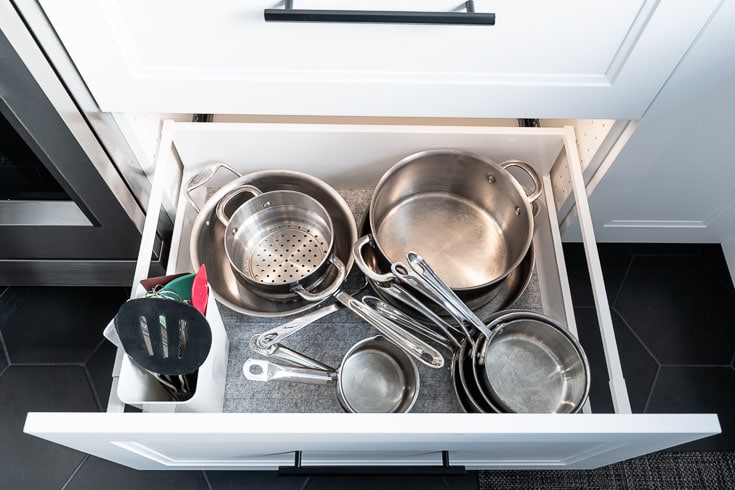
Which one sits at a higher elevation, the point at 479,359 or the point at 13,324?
the point at 13,324

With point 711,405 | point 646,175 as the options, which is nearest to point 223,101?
point 646,175

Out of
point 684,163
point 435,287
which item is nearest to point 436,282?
point 435,287

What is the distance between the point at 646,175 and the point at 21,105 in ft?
2.90

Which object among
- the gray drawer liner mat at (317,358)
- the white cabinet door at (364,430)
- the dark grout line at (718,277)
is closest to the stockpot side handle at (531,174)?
the gray drawer liner mat at (317,358)

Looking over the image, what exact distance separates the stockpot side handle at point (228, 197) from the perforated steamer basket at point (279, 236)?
0.01m

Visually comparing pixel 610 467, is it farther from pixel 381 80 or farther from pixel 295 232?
pixel 381 80

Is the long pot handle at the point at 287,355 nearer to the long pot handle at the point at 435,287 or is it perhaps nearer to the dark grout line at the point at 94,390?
the long pot handle at the point at 435,287

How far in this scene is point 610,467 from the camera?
1.12 m

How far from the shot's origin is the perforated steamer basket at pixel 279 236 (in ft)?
2.69

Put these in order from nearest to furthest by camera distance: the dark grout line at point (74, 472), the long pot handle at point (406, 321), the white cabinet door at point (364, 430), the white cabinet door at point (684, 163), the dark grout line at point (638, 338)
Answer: the white cabinet door at point (364, 430)
the white cabinet door at point (684, 163)
the long pot handle at point (406, 321)
the dark grout line at point (74, 472)
the dark grout line at point (638, 338)

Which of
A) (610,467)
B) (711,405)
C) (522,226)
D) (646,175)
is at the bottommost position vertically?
(610,467)

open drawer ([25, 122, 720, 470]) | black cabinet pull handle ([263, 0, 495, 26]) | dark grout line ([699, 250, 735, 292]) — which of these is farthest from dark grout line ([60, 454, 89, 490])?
dark grout line ([699, 250, 735, 292])

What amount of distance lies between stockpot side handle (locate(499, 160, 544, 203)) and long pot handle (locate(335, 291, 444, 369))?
10.1 inches

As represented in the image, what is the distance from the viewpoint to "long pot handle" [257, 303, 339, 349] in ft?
2.39
